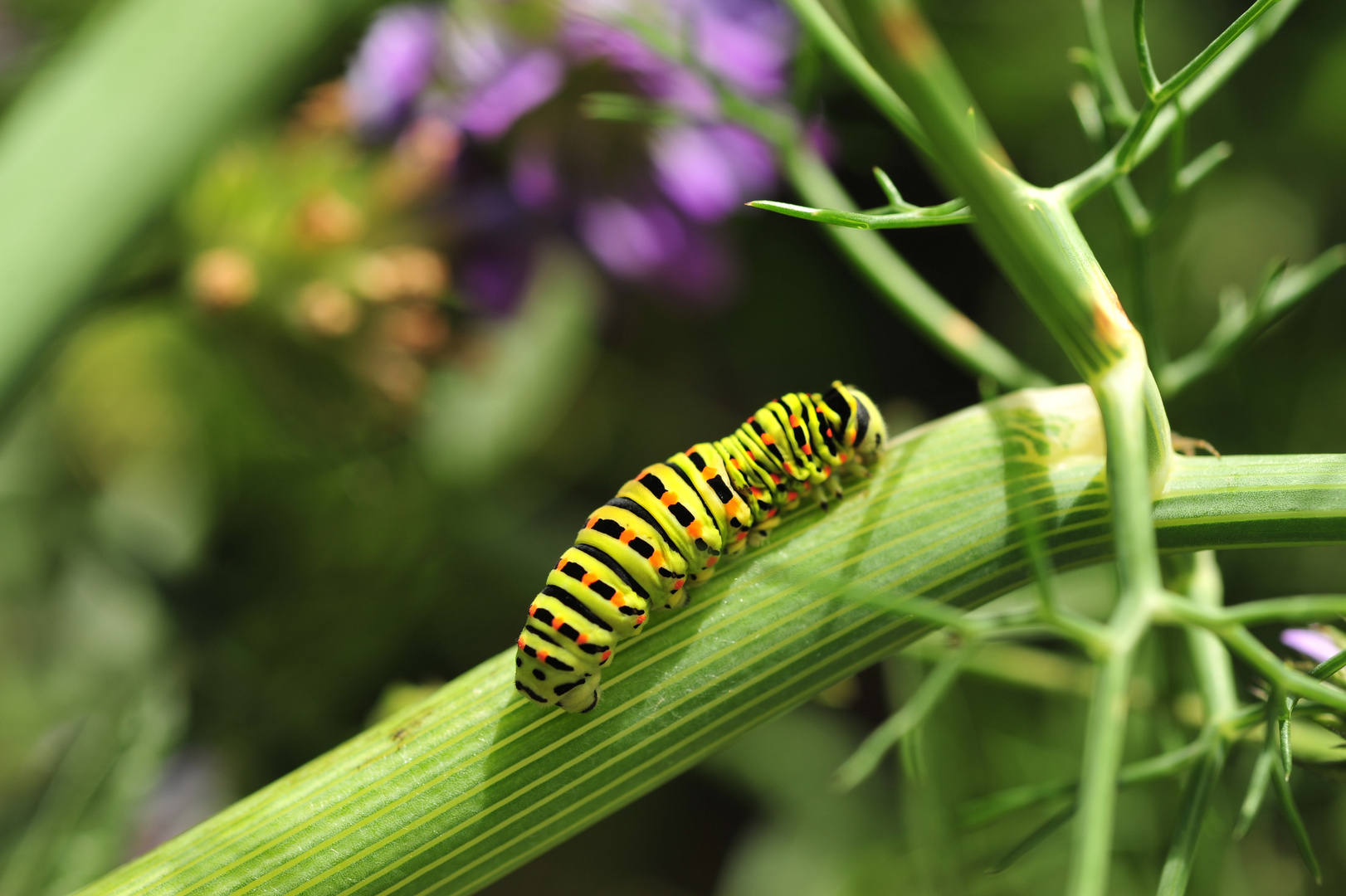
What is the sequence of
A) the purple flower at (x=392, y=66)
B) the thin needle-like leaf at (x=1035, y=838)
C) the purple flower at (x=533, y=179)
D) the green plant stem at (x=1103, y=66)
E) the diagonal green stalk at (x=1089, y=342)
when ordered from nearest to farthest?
the diagonal green stalk at (x=1089, y=342)
the thin needle-like leaf at (x=1035, y=838)
the green plant stem at (x=1103, y=66)
the purple flower at (x=392, y=66)
the purple flower at (x=533, y=179)

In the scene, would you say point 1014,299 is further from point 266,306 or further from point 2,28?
point 2,28

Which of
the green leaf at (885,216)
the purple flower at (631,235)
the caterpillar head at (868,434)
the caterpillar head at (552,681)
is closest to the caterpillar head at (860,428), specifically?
the caterpillar head at (868,434)

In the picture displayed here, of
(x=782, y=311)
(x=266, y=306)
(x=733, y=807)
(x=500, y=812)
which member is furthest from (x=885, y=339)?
(x=500, y=812)

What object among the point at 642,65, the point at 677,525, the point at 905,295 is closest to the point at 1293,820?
the point at 677,525

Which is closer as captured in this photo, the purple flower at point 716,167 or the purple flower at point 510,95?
the purple flower at point 510,95

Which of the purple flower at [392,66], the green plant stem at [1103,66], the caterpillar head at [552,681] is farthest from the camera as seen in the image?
the purple flower at [392,66]

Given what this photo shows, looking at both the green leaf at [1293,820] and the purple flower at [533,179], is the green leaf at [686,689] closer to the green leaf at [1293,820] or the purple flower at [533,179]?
the green leaf at [1293,820]
